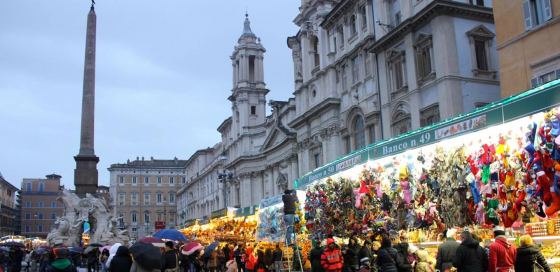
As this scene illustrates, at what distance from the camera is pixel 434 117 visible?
27.8m

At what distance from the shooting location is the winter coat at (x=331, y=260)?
12312mm

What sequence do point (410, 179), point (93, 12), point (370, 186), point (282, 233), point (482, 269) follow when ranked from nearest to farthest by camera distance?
point (482, 269), point (410, 179), point (370, 186), point (282, 233), point (93, 12)

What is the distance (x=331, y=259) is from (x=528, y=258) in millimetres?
4386

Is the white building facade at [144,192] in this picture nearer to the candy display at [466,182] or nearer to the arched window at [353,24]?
the arched window at [353,24]

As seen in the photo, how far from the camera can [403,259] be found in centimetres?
1103

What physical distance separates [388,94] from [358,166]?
15.2m

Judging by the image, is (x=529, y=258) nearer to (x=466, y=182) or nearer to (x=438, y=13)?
(x=466, y=182)

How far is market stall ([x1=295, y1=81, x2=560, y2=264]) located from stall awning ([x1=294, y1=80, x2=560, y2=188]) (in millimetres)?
20

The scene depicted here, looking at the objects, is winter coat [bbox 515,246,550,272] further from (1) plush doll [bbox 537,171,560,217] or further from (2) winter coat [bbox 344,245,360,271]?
(2) winter coat [bbox 344,245,360,271]

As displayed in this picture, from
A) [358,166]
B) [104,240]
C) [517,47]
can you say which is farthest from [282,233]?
[104,240]

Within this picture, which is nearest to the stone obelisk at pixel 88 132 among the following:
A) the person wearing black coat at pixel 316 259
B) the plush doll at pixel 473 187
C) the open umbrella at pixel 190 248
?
the open umbrella at pixel 190 248

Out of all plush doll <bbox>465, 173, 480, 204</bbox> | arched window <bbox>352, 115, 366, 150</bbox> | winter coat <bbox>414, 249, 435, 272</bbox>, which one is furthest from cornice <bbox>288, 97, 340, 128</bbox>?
winter coat <bbox>414, 249, 435, 272</bbox>

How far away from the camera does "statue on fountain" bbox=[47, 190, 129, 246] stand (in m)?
33.4

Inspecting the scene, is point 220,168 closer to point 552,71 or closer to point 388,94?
point 388,94
